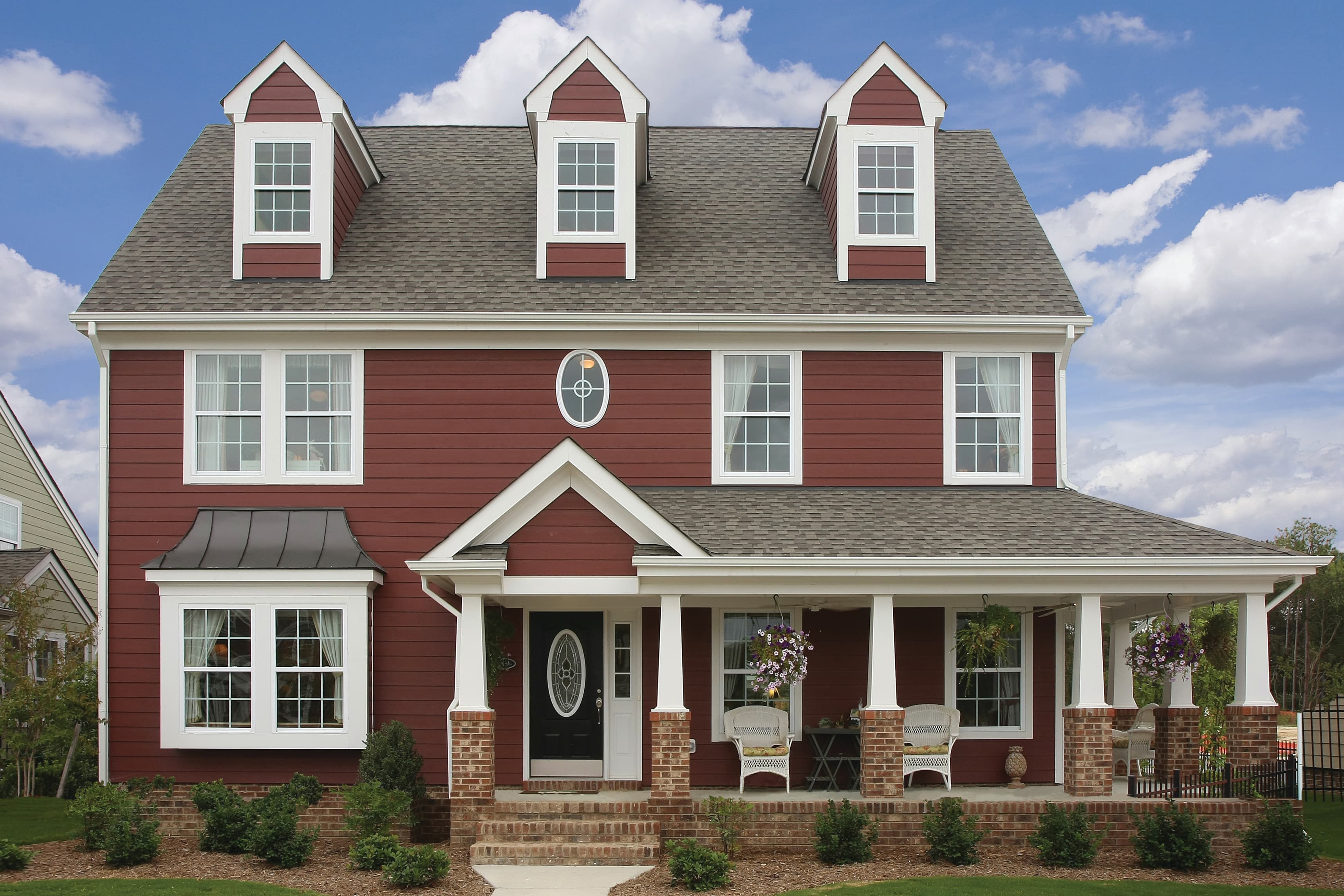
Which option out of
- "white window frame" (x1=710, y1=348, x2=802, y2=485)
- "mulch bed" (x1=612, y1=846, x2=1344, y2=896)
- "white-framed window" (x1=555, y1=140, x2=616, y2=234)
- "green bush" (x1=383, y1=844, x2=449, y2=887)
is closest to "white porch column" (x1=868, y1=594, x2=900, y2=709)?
"mulch bed" (x1=612, y1=846, x2=1344, y2=896)

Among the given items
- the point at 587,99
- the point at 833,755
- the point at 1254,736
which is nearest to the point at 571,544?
the point at 833,755

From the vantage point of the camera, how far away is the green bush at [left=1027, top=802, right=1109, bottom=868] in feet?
39.6

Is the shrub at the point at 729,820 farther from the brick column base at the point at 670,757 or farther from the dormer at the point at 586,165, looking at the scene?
the dormer at the point at 586,165

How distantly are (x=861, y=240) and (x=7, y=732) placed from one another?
13683 millimetres

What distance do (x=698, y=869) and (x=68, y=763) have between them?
10347 mm

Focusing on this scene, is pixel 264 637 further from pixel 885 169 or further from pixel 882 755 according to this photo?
pixel 885 169

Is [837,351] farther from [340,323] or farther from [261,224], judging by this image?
[261,224]

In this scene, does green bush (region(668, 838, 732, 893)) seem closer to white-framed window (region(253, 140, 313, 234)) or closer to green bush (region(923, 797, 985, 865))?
green bush (region(923, 797, 985, 865))

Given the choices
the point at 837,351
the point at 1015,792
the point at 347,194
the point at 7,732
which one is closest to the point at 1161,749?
the point at 1015,792

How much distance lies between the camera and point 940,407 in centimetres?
1538

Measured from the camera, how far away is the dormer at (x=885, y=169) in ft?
52.4

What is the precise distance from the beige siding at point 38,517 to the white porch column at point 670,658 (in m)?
14.2

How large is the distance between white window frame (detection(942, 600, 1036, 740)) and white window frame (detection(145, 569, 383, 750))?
7332 mm

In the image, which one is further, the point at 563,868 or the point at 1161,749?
the point at 1161,749
